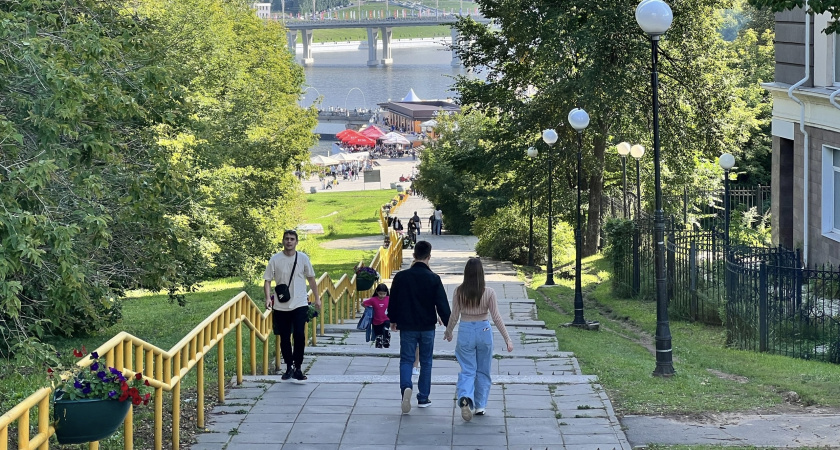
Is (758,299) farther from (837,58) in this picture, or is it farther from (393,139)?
(393,139)

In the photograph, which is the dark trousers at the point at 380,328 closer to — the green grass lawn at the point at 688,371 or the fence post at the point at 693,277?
the green grass lawn at the point at 688,371

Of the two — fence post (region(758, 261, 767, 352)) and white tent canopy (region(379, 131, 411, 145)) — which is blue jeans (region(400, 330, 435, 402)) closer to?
fence post (region(758, 261, 767, 352))

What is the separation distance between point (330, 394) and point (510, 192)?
80.1 ft

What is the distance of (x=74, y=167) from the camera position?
349 inches

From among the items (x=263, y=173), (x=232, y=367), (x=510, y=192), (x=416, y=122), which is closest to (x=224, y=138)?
(x=263, y=173)

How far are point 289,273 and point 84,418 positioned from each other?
4.71 metres

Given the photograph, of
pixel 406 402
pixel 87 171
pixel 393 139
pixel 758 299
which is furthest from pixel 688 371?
pixel 393 139

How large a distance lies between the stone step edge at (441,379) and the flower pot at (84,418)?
4.42 meters

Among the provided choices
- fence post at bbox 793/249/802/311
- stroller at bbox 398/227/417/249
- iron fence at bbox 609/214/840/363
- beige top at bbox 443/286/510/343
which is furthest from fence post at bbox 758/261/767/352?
stroller at bbox 398/227/417/249

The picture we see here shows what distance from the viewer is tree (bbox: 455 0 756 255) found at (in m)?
27.3

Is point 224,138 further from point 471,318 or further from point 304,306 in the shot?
point 471,318

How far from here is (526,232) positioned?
36.2m

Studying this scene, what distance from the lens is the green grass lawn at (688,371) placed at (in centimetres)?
977

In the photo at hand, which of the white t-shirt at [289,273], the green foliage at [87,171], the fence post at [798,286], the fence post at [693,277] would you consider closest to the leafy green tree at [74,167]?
the green foliage at [87,171]
